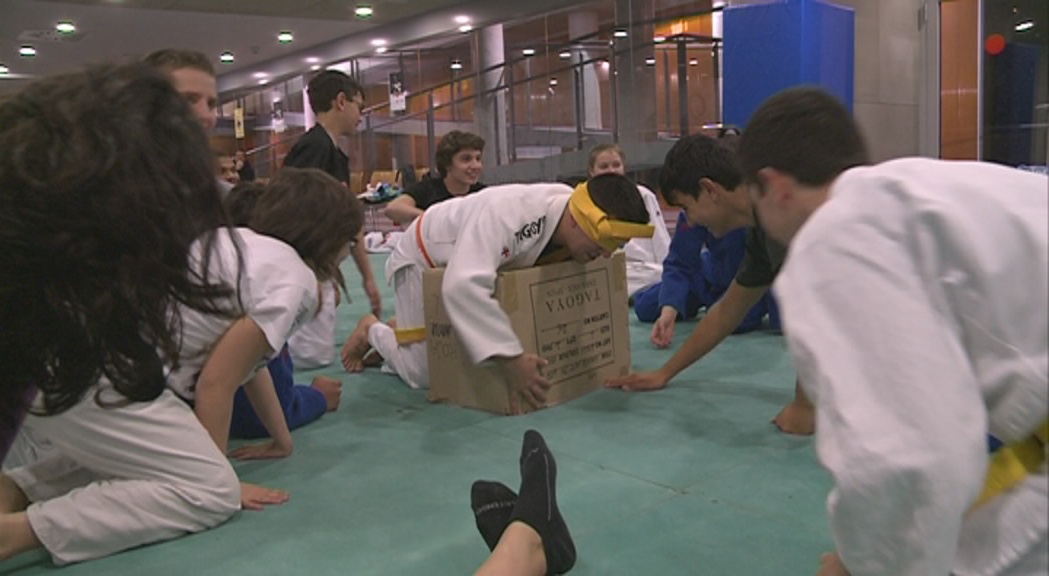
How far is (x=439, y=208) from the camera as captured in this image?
260 centimetres

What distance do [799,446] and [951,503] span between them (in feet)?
4.02

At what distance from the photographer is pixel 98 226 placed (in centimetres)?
64

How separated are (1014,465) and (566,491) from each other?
0.99 metres

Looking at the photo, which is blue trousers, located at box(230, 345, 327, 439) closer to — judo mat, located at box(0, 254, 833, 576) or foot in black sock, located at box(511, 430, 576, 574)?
judo mat, located at box(0, 254, 833, 576)

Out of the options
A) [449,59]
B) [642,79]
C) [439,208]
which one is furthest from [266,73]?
[439,208]

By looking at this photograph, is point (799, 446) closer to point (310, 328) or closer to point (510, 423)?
point (510, 423)

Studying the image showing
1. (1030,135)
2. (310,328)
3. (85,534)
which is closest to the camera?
(85,534)

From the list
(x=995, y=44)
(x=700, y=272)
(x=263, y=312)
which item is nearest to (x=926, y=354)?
(x=263, y=312)

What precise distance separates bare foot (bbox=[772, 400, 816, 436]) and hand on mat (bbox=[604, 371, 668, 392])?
46 centimetres

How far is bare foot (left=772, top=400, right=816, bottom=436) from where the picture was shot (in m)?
1.89

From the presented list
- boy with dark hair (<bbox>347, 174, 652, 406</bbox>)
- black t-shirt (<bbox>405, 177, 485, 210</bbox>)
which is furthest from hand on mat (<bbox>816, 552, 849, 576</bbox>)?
black t-shirt (<bbox>405, 177, 485, 210</bbox>)

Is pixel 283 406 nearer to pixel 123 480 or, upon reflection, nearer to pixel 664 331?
pixel 123 480

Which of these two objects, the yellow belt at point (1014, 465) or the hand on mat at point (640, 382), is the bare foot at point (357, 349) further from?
the yellow belt at point (1014, 465)

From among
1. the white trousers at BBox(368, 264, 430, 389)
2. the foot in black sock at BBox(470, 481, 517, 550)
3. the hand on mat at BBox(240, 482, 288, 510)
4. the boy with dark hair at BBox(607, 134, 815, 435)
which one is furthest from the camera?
the white trousers at BBox(368, 264, 430, 389)
